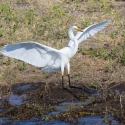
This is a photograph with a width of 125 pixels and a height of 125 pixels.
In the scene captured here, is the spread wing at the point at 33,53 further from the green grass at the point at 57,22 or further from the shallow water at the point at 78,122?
the shallow water at the point at 78,122

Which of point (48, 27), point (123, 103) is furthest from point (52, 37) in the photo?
point (123, 103)

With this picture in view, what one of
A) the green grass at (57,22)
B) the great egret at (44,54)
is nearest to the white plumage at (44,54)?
the great egret at (44,54)

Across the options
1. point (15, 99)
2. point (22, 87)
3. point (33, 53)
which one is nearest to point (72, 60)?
point (22, 87)

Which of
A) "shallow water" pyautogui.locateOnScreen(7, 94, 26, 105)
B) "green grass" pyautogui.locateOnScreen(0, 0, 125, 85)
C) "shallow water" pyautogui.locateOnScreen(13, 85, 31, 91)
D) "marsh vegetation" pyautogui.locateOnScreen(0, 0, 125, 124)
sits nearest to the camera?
"marsh vegetation" pyautogui.locateOnScreen(0, 0, 125, 124)

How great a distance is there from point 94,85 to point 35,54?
4.10ft

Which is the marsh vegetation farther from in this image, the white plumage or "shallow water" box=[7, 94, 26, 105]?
the white plumage

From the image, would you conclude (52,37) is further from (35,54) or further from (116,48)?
(35,54)

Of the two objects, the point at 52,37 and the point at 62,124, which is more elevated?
the point at 52,37

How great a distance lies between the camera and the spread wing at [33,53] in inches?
387

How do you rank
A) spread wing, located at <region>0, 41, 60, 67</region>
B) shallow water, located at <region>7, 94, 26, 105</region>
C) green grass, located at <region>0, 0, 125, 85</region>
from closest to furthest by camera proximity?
1. spread wing, located at <region>0, 41, 60, 67</region>
2. shallow water, located at <region>7, 94, 26, 105</region>
3. green grass, located at <region>0, 0, 125, 85</region>

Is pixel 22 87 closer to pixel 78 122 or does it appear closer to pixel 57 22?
pixel 78 122

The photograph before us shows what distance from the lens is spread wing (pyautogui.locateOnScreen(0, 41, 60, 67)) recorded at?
32.2ft

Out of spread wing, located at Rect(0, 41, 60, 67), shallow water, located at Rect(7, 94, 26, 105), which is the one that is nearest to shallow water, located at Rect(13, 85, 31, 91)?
shallow water, located at Rect(7, 94, 26, 105)

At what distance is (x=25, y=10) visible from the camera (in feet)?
50.8
